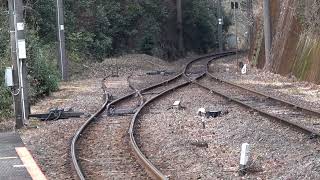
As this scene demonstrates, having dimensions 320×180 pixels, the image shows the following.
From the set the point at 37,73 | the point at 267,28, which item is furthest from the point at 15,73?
the point at 267,28

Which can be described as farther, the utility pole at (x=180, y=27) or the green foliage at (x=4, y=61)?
the utility pole at (x=180, y=27)

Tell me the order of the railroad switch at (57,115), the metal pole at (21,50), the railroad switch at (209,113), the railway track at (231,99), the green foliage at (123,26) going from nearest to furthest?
the railway track at (231,99)
the metal pole at (21,50)
the railroad switch at (209,113)
the railroad switch at (57,115)
the green foliage at (123,26)

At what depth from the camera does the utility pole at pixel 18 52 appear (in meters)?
15.4

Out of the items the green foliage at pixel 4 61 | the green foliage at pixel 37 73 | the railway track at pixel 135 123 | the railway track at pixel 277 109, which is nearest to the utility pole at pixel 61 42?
the green foliage at pixel 4 61

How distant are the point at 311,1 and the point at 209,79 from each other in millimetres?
6622

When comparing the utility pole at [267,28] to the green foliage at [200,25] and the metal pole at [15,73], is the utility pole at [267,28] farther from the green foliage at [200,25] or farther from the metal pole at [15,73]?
the green foliage at [200,25]

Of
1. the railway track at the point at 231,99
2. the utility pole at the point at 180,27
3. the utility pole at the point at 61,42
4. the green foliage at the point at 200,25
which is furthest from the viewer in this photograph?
the green foliage at the point at 200,25

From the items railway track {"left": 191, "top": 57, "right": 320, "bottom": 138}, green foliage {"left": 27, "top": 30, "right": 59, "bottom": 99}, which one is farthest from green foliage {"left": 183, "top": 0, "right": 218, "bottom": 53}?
green foliage {"left": 27, "top": 30, "right": 59, "bottom": 99}

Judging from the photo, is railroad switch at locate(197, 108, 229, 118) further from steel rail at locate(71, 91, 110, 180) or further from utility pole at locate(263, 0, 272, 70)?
utility pole at locate(263, 0, 272, 70)

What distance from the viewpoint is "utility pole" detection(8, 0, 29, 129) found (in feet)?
50.4

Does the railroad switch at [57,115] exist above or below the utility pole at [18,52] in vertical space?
below

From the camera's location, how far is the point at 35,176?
10.1 m

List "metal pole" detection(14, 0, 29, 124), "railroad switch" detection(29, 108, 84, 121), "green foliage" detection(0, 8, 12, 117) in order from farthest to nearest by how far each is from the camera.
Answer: "green foliage" detection(0, 8, 12, 117), "railroad switch" detection(29, 108, 84, 121), "metal pole" detection(14, 0, 29, 124)

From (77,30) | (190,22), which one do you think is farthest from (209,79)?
(190,22)
